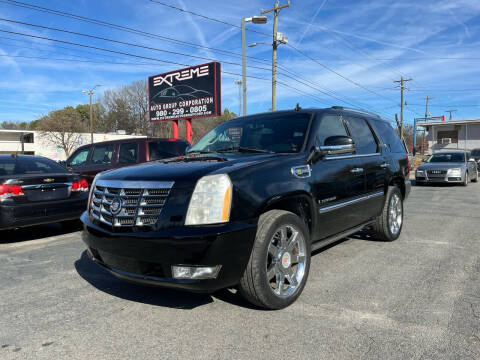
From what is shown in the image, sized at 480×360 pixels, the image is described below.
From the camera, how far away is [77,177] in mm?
6574

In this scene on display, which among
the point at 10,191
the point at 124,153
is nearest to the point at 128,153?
the point at 124,153

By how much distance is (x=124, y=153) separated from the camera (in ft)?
28.4

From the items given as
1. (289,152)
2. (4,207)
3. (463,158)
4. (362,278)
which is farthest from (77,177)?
(463,158)

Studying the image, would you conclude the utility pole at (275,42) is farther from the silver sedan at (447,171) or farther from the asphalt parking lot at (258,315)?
the asphalt parking lot at (258,315)

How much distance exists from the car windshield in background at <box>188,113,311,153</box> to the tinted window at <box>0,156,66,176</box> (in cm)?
318

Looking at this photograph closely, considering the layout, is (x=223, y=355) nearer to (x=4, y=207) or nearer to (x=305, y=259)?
(x=305, y=259)

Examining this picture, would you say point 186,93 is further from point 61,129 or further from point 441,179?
point 61,129

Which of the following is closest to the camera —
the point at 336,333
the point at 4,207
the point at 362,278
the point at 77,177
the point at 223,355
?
the point at 223,355

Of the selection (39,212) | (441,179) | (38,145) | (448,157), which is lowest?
(441,179)

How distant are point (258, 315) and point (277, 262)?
0.46m

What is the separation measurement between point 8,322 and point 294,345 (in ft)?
7.48

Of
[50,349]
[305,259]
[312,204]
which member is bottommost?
[50,349]

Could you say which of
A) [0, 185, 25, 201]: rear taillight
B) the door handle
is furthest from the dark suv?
the door handle

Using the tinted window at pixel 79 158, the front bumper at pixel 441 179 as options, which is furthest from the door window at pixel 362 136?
the front bumper at pixel 441 179
